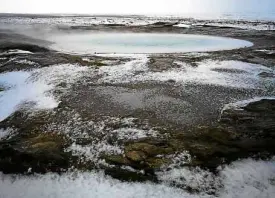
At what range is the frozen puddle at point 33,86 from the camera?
24.7ft

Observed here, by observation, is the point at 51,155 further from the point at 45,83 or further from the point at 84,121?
the point at 45,83

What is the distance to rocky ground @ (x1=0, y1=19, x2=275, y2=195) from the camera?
→ 503cm

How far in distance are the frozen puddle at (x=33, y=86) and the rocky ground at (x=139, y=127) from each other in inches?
8.7

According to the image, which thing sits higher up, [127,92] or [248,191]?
[127,92]

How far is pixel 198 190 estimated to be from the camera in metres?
4.37

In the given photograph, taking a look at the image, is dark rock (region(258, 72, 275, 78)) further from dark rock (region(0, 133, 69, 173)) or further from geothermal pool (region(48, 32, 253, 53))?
dark rock (region(0, 133, 69, 173))

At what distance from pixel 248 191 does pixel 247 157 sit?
0.93 m

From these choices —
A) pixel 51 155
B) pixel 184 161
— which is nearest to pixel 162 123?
pixel 184 161

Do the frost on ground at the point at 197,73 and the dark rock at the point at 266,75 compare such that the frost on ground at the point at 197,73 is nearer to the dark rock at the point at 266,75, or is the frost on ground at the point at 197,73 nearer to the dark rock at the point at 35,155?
the dark rock at the point at 266,75

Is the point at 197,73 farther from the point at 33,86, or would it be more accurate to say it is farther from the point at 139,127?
the point at 33,86

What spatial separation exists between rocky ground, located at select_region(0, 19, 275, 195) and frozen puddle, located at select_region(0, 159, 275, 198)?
159mm

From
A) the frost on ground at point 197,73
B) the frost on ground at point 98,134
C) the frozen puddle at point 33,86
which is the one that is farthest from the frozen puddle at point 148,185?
the frost on ground at point 197,73

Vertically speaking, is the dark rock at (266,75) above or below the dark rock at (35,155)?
above

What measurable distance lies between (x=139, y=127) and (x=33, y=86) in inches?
179
